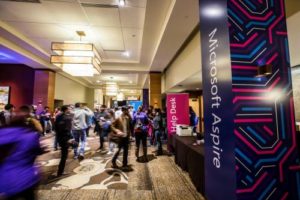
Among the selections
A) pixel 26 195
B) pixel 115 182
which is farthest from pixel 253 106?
pixel 115 182

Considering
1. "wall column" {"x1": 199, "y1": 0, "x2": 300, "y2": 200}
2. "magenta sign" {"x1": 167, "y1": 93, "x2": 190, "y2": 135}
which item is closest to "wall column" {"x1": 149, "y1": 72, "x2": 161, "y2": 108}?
"magenta sign" {"x1": 167, "y1": 93, "x2": 190, "y2": 135}

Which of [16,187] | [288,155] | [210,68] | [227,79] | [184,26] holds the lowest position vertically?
[16,187]

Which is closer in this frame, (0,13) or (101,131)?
(0,13)

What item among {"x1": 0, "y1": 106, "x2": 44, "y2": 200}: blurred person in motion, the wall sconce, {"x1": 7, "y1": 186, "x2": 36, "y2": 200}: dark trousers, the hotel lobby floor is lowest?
the hotel lobby floor

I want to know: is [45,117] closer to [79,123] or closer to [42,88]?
[42,88]

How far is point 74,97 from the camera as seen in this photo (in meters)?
14.0

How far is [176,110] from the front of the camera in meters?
5.79

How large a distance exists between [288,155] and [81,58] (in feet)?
15.6

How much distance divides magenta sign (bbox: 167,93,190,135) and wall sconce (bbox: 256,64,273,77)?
4.21 m

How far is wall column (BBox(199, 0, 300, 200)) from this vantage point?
1485 millimetres

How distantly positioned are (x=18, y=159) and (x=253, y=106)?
2123 millimetres

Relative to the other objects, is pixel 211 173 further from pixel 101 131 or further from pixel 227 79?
pixel 101 131

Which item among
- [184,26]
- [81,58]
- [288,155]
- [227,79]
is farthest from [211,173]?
[81,58]

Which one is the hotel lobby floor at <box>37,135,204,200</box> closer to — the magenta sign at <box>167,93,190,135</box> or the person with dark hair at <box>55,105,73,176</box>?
the person with dark hair at <box>55,105,73,176</box>
